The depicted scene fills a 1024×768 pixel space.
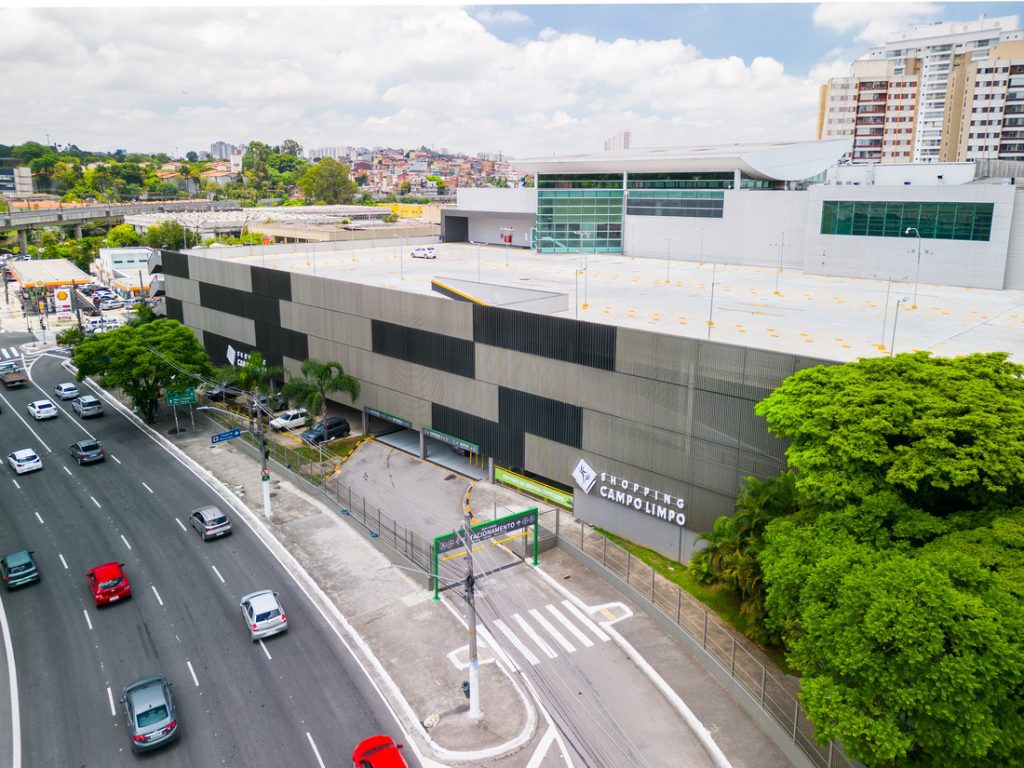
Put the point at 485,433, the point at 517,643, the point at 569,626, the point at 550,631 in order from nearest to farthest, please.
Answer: the point at 517,643
the point at 550,631
the point at 569,626
the point at 485,433

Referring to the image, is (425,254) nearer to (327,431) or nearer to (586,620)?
(327,431)

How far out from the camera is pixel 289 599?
32344 mm

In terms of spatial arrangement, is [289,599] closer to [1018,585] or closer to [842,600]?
[842,600]

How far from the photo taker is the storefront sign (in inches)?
1937

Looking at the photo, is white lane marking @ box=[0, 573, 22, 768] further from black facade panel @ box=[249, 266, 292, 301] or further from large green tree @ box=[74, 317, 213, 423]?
black facade panel @ box=[249, 266, 292, 301]

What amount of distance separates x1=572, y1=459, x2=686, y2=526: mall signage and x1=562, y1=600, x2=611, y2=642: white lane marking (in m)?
6.64

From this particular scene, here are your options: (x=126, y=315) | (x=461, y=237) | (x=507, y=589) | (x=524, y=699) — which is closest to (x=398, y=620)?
(x=507, y=589)

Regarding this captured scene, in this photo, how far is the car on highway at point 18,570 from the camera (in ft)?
110

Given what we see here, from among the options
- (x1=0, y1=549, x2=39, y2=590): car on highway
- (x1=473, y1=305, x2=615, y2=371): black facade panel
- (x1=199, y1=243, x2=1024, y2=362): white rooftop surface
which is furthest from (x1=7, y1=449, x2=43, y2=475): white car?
(x1=473, y1=305, x2=615, y2=371): black facade panel

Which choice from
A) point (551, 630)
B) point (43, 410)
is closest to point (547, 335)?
point (551, 630)

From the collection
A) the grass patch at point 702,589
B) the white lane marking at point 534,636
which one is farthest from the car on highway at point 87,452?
the grass patch at point 702,589

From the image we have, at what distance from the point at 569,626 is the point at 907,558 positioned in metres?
14.3

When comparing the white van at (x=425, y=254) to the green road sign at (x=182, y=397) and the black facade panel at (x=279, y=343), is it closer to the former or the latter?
the black facade panel at (x=279, y=343)

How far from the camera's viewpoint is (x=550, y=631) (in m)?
29.8
